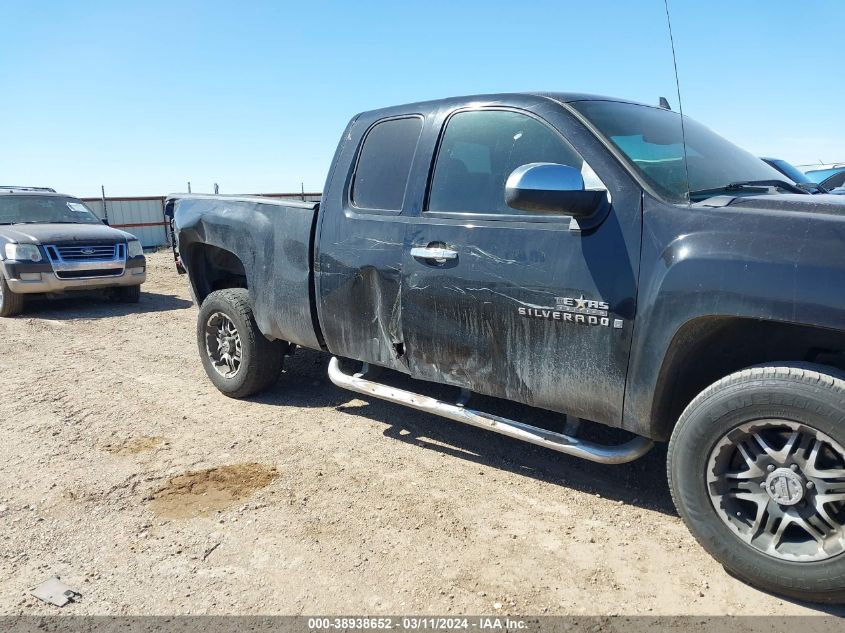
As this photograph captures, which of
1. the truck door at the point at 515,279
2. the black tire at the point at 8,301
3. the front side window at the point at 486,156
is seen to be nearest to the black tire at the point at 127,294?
the black tire at the point at 8,301

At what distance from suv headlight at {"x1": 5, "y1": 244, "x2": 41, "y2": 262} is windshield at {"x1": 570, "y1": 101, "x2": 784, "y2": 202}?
809 cm

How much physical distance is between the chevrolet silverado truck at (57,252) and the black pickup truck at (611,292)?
6.05 m

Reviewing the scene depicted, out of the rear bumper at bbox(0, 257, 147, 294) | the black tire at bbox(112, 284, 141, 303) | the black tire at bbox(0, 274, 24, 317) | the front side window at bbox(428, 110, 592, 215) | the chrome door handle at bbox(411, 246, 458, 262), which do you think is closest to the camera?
the front side window at bbox(428, 110, 592, 215)

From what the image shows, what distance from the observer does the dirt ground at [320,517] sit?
101 inches

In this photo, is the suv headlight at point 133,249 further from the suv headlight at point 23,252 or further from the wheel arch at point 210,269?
the wheel arch at point 210,269

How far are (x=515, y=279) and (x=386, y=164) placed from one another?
128 centimetres

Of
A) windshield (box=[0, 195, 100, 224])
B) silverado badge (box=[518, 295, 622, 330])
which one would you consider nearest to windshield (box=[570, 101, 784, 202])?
silverado badge (box=[518, 295, 622, 330])

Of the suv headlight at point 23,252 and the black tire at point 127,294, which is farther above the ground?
the suv headlight at point 23,252

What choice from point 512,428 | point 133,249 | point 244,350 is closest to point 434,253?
point 512,428

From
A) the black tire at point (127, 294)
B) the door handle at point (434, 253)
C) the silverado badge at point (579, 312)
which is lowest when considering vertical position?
the black tire at point (127, 294)

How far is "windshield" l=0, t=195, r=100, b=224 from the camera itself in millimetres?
9596

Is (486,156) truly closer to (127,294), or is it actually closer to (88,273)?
(88,273)

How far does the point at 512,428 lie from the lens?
3.22 m

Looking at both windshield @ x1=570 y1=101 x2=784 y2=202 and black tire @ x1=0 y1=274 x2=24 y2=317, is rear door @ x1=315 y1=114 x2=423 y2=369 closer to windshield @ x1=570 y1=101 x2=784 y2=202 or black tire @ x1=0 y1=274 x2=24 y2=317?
windshield @ x1=570 y1=101 x2=784 y2=202
